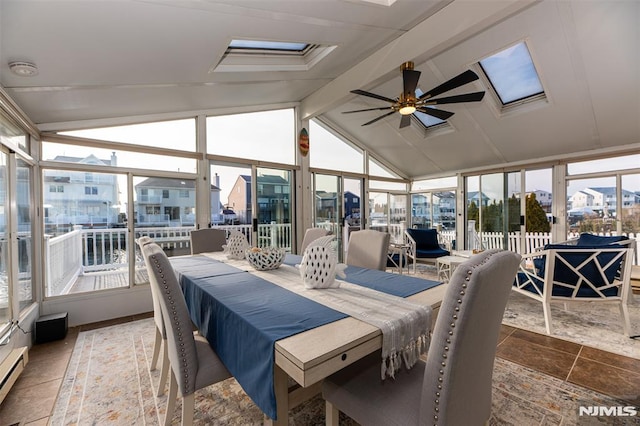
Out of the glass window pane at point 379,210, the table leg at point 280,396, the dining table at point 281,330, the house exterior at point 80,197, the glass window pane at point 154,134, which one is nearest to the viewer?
the dining table at point 281,330

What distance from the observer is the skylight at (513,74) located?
3553mm

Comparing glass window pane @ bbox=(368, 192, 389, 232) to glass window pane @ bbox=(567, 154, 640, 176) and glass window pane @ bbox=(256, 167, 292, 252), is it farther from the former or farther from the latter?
glass window pane @ bbox=(567, 154, 640, 176)

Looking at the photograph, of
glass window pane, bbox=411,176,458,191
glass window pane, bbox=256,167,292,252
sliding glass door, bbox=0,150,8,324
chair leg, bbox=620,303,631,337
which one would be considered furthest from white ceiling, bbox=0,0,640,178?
chair leg, bbox=620,303,631,337

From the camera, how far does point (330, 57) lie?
3271 millimetres

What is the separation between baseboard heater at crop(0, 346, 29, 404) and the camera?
1.77 meters

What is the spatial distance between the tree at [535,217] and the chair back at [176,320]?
616 cm

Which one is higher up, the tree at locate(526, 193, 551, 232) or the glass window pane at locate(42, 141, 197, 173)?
the glass window pane at locate(42, 141, 197, 173)

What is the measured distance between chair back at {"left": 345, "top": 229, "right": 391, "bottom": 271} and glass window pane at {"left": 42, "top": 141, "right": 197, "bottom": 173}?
273 centimetres

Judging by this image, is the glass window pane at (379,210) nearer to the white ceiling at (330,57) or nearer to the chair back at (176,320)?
the white ceiling at (330,57)

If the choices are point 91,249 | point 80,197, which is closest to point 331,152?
point 80,197

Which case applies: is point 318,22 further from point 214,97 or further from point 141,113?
point 141,113

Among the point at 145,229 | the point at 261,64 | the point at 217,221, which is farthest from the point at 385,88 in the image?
the point at 145,229

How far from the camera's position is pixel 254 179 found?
4.68 m

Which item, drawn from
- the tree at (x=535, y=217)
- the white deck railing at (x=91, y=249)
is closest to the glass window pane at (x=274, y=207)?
the white deck railing at (x=91, y=249)
